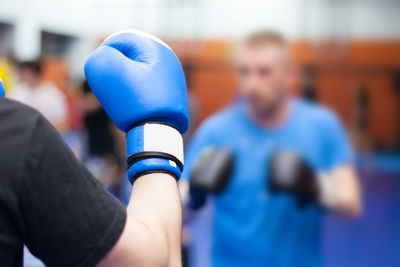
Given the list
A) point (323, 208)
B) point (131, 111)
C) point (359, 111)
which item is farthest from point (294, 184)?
point (359, 111)

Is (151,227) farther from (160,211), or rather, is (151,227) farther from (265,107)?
(265,107)

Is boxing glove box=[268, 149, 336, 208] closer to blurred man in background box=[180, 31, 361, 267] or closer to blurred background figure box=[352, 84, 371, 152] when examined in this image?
blurred man in background box=[180, 31, 361, 267]

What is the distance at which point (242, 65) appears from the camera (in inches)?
66.5

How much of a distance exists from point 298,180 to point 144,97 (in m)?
0.86

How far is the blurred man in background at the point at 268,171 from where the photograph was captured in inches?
58.1

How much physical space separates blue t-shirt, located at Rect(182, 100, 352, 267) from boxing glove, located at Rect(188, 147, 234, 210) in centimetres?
7

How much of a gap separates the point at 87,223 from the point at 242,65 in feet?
4.01

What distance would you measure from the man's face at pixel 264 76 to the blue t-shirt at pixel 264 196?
0.07m

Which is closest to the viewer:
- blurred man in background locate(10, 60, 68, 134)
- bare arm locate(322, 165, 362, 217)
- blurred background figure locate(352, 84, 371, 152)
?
bare arm locate(322, 165, 362, 217)

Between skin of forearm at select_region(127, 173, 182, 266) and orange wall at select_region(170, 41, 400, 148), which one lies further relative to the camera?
orange wall at select_region(170, 41, 400, 148)

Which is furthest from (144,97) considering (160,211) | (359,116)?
(359,116)

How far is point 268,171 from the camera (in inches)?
60.2

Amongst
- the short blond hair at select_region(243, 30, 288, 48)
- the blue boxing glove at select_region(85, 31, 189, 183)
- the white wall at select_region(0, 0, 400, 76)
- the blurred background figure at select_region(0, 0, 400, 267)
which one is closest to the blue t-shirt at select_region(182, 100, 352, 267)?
the short blond hair at select_region(243, 30, 288, 48)

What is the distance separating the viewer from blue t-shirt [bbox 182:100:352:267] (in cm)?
149
